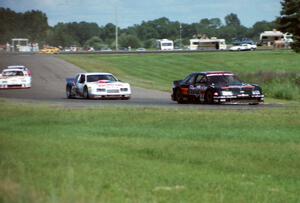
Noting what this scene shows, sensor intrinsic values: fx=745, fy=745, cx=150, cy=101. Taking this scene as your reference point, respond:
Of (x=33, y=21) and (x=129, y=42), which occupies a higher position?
(x=33, y=21)

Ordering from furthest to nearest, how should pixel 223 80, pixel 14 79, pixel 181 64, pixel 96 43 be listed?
1. pixel 96 43
2. pixel 181 64
3. pixel 14 79
4. pixel 223 80

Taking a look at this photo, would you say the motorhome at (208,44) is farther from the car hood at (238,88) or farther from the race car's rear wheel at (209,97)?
the car hood at (238,88)

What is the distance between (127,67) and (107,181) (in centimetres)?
6049

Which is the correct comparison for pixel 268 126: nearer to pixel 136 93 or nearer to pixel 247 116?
pixel 247 116

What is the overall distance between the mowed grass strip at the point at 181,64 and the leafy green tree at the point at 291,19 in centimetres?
312

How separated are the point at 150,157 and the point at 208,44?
116 meters

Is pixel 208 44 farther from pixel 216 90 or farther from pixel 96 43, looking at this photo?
pixel 216 90

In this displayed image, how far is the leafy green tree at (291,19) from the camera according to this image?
64.5 metres

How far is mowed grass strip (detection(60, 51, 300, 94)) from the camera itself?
66062 millimetres

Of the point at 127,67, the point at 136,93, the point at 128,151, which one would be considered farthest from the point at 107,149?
the point at 127,67

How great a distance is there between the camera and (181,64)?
2950 inches

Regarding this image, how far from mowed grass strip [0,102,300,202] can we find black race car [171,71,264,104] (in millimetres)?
5545

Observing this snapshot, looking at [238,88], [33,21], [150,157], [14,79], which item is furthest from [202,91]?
[14,79]

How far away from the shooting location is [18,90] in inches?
1817
